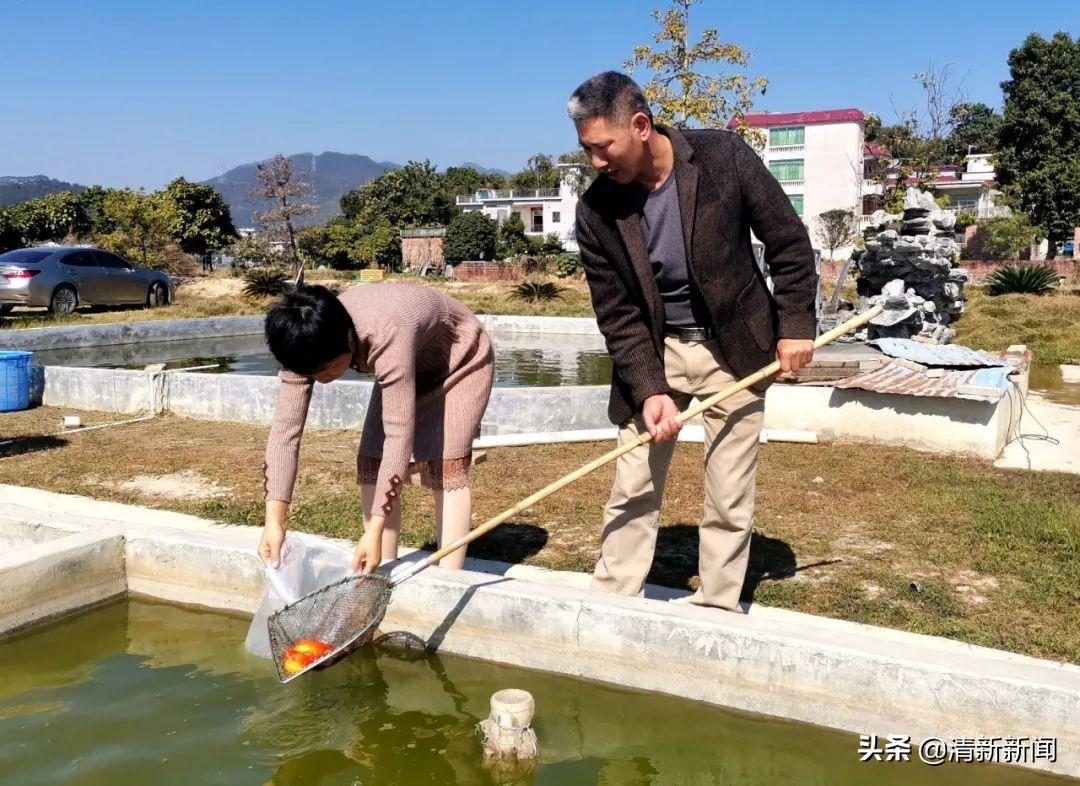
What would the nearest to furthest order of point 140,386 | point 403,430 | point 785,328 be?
point 403,430 < point 785,328 < point 140,386

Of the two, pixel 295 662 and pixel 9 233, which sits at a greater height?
pixel 9 233

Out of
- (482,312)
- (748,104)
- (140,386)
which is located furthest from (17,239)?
(140,386)

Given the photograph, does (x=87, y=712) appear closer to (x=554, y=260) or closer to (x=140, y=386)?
(x=140, y=386)

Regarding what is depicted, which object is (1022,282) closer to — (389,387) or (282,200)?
(389,387)

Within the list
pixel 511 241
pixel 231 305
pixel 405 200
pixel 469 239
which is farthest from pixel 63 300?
pixel 405 200

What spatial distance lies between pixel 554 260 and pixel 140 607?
102 ft

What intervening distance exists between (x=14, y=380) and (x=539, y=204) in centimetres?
5543

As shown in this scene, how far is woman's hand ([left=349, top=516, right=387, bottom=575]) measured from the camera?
3.19 metres

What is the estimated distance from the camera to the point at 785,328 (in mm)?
3377

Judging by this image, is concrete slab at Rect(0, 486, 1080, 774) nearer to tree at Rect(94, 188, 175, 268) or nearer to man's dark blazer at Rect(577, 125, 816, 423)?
man's dark blazer at Rect(577, 125, 816, 423)

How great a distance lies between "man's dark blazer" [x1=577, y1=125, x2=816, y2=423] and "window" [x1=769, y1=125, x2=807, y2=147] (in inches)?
2007

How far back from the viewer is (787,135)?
170 feet

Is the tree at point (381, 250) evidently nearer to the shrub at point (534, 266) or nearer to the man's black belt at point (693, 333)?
the shrub at point (534, 266)

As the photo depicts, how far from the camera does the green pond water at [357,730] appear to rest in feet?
9.32
